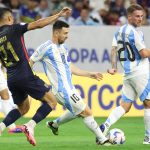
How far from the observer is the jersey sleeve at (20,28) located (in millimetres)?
11367

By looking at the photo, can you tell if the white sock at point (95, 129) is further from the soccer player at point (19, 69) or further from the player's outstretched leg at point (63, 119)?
the player's outstretched leg at point (63, 119)

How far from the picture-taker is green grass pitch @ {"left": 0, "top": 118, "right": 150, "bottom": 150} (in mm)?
11477

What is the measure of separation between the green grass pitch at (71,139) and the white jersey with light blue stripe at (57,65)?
2.88ft

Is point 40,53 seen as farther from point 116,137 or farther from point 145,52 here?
point 116,137

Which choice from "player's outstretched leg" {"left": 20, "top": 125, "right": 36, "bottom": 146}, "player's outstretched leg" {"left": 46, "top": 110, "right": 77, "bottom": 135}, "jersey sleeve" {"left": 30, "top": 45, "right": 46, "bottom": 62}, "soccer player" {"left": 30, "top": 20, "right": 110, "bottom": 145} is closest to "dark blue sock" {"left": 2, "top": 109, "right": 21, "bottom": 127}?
"player's outstretched leg" {"left": 20, "top": 125, "right": 36, "bottom": 146}

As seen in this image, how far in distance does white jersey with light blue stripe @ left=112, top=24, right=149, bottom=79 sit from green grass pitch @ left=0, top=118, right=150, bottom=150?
1095 millimetres

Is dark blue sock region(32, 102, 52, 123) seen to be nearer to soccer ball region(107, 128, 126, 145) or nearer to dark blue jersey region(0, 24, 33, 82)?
dark blue jersey region(0, 24, 33, 82)

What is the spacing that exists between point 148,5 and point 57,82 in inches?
457

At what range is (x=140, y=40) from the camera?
12.2m

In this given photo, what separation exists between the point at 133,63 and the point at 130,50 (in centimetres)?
20

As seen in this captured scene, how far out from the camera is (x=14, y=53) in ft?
38.1

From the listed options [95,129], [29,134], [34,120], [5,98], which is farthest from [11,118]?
[5,98]

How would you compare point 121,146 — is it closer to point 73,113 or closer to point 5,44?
point 73,113

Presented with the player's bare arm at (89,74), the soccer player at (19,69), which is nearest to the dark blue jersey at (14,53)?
the soccer player at (19,69)
